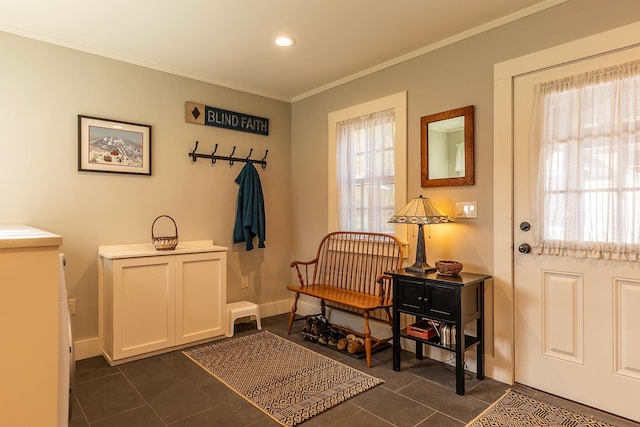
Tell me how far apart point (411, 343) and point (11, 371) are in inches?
104

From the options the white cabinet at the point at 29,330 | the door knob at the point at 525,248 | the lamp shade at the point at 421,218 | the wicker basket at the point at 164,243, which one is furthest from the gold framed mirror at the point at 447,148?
the white cabinet at the point at 29,330

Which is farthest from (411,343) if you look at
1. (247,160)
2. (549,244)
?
(247,160)

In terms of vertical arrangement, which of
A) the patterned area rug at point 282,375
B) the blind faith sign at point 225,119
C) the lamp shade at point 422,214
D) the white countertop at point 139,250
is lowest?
the patterned area rug at point 282,375

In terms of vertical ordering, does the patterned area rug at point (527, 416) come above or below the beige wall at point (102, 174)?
below

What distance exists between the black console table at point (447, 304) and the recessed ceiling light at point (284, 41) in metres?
1.87

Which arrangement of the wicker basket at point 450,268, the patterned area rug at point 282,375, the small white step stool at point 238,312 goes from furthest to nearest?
the small white step stool at point 238,312
the wicker basket at point 450,268
the patterned area rug at point 282,375

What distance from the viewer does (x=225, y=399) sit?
2271 millimetres

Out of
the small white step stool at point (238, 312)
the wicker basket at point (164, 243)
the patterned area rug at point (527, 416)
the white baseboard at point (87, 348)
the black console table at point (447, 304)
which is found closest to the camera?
the patterned area rug at point (527, 416)

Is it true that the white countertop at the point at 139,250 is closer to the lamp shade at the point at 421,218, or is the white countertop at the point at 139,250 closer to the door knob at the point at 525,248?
the lamp shade at the point at 421,218

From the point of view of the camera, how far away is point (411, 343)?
306cm

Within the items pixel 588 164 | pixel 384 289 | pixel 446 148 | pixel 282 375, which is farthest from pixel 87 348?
pixel 588 164

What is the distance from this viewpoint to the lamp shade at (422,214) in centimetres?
260

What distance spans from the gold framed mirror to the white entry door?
318 millimetres

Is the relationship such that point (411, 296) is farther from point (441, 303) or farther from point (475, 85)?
point (475, 85)
